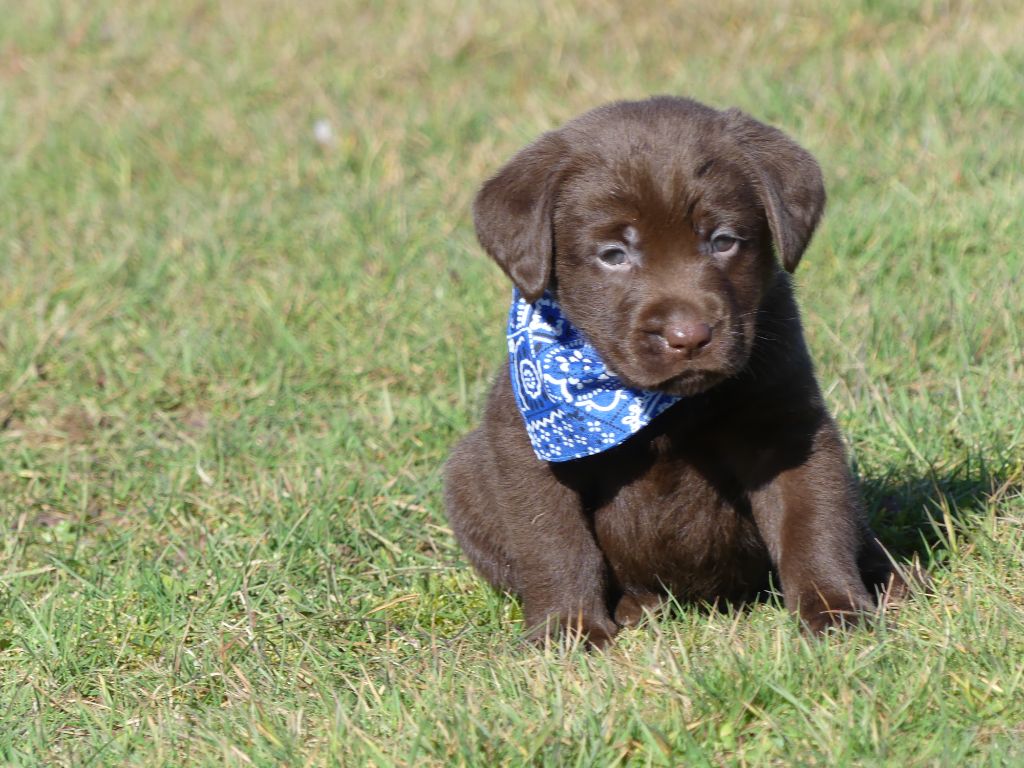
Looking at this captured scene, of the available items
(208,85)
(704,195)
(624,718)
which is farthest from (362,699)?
(208,85)

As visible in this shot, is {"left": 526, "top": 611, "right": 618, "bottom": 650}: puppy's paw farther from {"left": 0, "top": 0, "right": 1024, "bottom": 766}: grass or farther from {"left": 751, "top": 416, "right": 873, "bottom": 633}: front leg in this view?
{"left": 751, "top": 416, "right": 873, "bottom": 633}: front leg

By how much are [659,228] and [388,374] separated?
7.66ft

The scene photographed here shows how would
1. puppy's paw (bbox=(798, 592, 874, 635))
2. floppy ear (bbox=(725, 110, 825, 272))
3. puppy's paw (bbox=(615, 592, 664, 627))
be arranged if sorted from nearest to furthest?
puppy's paw (bbox=(798, 592, 874, 635)), floppy ear (bbox=(725, 110, 825, 272)), puppy's paw (bbox=(615, 592, 664, 627))

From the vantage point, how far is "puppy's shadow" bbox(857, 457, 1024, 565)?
4109mm

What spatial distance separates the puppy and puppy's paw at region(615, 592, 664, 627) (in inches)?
2.9

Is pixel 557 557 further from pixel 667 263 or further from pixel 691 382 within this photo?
pixel 667 263

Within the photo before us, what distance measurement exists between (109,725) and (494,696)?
961mm

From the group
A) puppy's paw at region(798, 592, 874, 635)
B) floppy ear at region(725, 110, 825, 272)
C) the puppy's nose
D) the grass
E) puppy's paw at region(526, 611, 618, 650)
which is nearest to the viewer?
the grass

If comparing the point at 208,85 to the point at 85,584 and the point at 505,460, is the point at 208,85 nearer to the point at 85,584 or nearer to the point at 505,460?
the point at 85,584

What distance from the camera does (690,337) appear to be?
3402 millimetres

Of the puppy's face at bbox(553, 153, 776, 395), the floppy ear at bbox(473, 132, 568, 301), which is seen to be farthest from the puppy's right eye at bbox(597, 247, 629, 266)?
the floppy ear at bbox(473, 132, 568, 301)

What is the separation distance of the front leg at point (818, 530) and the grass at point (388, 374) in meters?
0.16

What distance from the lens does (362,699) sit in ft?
10.8

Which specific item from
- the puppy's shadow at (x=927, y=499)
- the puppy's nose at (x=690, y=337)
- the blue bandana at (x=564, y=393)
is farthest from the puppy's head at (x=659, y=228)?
the puppy's shadow at (x=927, y=499)
